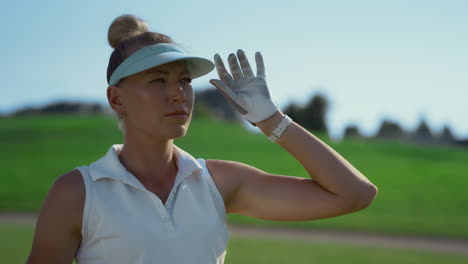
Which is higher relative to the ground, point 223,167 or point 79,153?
point 223,167

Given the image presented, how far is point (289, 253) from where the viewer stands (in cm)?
988

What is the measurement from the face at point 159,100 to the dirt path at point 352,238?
1016cm

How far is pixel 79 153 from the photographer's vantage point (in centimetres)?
2477

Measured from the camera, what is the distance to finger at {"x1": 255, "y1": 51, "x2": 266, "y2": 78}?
2.44 m

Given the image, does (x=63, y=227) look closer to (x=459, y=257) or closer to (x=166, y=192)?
(x=166, y=192)

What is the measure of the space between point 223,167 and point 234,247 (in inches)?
318

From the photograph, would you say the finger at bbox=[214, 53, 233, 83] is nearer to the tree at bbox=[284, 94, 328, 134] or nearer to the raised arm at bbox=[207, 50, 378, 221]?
the raised arm at bbox=[207, 50, 378, 221]

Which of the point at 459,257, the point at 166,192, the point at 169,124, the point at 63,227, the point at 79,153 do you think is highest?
the point at 169,124

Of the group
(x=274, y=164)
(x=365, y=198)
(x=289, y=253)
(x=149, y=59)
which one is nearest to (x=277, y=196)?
(x=365, y=198)

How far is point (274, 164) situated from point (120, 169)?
2082 cm

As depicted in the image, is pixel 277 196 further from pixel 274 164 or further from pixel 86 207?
pixel 274 164

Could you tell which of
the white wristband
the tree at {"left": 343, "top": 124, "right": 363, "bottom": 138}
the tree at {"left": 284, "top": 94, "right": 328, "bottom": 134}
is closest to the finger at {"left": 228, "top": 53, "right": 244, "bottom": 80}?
the white wristband

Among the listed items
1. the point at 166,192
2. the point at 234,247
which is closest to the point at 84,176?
the point at 166,192

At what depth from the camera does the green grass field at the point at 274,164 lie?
51.1 feet
